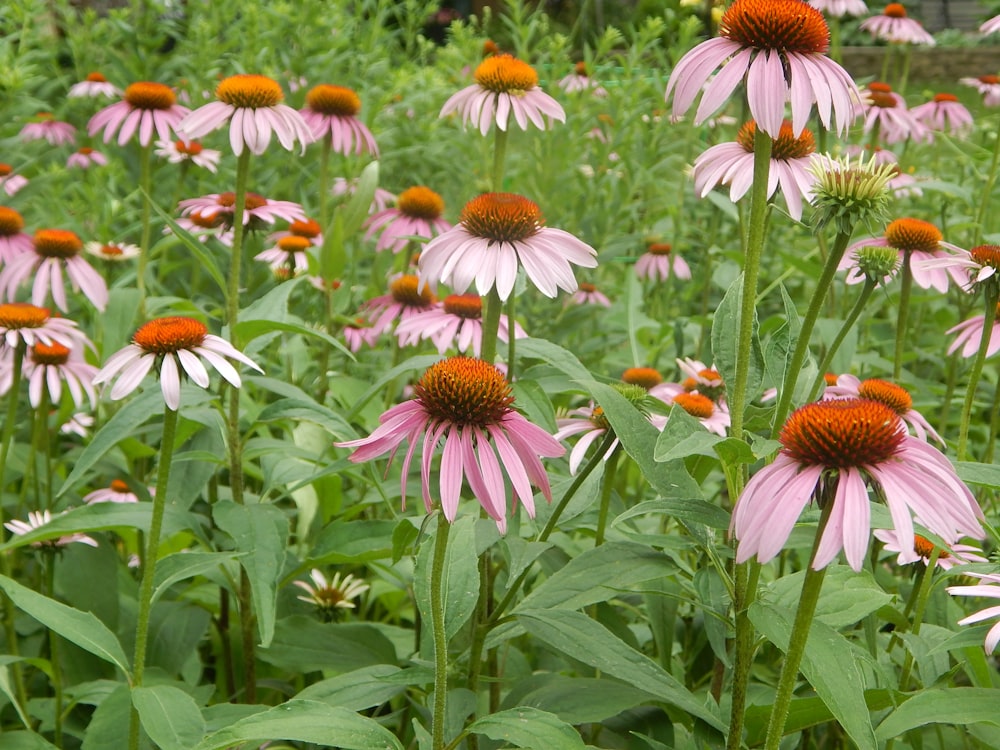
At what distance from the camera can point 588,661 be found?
1056mm

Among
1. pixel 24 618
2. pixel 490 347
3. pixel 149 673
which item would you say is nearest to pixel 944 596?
pixel 490 347

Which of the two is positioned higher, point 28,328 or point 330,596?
point 28,328

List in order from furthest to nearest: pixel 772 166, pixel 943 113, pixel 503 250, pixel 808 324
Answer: pixel 943 113, pixel 772 166, pixel 503 250, pixel 808 324

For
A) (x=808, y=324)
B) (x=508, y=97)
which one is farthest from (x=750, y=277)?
(x=508, y=97)

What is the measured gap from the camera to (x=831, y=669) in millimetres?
914

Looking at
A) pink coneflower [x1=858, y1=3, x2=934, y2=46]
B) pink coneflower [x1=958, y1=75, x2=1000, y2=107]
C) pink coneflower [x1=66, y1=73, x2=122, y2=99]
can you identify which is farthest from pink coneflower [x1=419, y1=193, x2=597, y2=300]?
pink coneflower [x1=958, y1=75, x2=1000, y2=107]

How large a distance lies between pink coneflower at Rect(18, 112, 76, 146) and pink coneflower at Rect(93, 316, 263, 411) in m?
2.78

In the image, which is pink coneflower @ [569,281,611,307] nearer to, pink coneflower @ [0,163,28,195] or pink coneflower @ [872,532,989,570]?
pink coneflower @ [0,163,28,195]

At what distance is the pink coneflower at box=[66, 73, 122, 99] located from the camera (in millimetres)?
3428

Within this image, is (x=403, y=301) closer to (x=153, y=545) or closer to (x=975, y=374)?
(x=153, y=545)

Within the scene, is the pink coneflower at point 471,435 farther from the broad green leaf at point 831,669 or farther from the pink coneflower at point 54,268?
the pink coneflower at point 54,268

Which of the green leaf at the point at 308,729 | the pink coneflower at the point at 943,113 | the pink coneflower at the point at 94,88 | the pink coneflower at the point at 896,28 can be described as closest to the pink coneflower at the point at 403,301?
the green leaf at the point at 308,729

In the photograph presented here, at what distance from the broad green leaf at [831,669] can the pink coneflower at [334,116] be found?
1.71m

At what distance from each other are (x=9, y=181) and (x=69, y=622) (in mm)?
1912
